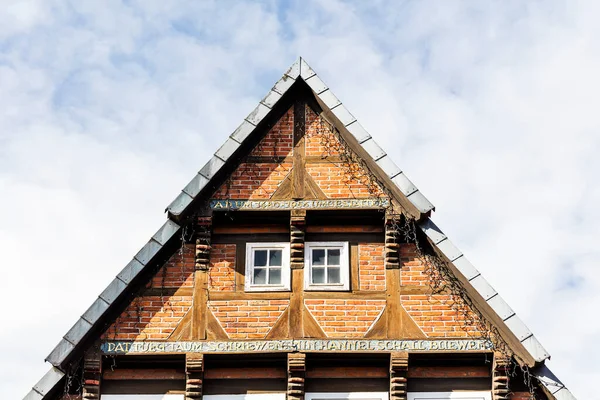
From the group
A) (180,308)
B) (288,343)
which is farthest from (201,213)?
(288,343)

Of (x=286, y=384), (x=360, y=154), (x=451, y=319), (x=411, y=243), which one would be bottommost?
(x=286, y=384)

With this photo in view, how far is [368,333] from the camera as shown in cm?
1381

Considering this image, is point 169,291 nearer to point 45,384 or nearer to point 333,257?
point 45,384

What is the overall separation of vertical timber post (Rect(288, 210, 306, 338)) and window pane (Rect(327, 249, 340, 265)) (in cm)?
39

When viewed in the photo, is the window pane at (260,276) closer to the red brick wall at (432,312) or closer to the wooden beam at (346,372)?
the wooden beam at (346,372)

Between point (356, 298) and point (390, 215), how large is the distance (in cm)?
126

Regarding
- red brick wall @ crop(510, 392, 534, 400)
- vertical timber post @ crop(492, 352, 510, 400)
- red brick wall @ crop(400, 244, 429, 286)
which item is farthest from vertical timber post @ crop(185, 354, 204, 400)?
red brick wall @ crop(510, 392, 534, 400)

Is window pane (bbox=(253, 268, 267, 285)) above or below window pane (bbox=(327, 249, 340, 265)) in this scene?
below

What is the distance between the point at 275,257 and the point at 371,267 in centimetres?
133

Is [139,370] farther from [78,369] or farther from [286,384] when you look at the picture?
[286,384]

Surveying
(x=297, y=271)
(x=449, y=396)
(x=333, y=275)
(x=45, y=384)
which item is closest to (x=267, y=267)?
(x=297, y=271)

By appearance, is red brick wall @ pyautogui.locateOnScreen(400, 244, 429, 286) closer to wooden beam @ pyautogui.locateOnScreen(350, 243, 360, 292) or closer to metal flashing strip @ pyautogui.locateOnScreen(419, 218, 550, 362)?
metal flashing strip @ pyautogui.locateOnScreen(419, 218, 550, 362)

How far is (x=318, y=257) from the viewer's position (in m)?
14.6

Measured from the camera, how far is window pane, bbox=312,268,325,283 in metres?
14.4
